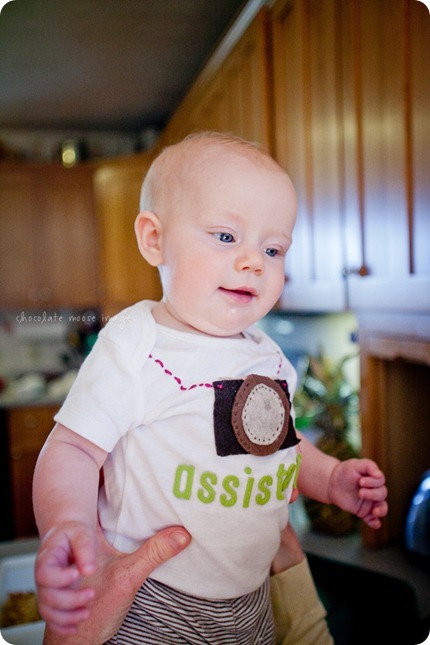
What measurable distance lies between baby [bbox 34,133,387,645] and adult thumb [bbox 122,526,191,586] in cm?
1

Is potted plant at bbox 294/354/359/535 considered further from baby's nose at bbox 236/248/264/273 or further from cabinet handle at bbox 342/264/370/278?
baby's nose at bbox 236/248/264/273

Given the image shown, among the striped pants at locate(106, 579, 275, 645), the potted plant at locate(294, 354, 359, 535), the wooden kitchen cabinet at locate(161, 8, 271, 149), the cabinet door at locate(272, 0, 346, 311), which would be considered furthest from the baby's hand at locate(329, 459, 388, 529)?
the wooden kitchen cabinet at locate(161, 8, 271, 149)

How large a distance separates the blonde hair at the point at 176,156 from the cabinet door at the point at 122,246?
0.02 m

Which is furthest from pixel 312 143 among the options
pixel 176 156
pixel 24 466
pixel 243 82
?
pixel 24 466

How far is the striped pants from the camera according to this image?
30cm

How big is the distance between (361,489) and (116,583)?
0.57ft

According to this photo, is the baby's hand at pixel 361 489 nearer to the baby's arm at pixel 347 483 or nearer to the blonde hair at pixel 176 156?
the baby's arm at pixel 347 483

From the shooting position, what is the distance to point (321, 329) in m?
1.01

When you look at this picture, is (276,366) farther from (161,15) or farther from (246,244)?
(161,15)

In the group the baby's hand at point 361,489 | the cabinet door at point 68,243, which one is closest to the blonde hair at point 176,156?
the cabinet door at point 68,243

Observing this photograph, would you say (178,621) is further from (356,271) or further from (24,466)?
(356,271)

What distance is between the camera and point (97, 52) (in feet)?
1.33

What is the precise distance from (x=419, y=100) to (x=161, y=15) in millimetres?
337

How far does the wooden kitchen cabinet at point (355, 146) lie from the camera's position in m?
0.59
